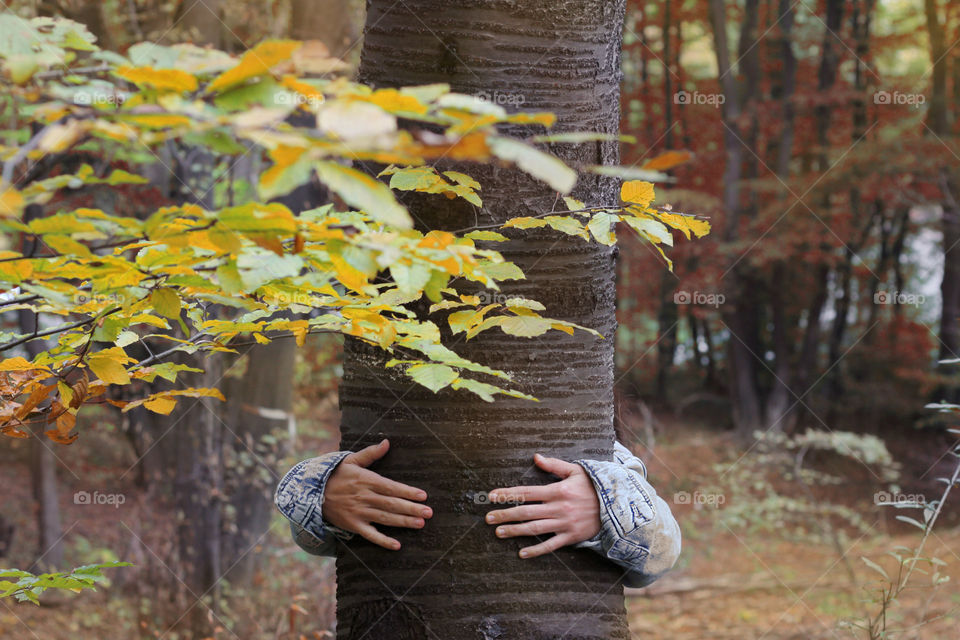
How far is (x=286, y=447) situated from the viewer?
6.58 metres

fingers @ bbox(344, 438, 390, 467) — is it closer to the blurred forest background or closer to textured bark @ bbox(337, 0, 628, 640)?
textured bark @ bbox(337, 0, 628, 640)

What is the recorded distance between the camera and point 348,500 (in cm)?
179

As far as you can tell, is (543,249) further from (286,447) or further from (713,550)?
(713,550)

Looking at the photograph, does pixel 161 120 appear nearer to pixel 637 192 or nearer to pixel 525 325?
pixel 525 325

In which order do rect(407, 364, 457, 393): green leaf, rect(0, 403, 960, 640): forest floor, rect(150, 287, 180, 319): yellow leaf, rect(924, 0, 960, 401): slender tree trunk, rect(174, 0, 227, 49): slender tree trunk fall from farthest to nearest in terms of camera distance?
rect(924, 0, 960, 401): slender tree trunk < rect(174, 0, 227, 49): slender tree trunk < rect(0, 403, 960, 640): forest floor < rect(407, 364, 457, 393): green leaf < rect(150, 287, 180, 319): yellow leaf

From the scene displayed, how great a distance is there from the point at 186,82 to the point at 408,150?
0.32m

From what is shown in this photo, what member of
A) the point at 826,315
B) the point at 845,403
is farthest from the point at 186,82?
the point at 826,315

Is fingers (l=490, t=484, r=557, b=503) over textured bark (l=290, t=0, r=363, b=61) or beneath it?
beneath

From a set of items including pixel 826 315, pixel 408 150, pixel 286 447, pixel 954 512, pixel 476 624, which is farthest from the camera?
pixel 826 315

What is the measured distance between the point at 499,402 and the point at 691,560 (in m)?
7.36

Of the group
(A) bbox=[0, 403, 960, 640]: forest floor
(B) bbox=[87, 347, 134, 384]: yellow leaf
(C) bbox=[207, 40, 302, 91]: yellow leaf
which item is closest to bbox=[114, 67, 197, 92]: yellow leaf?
(C) bbox=[207, 40, 302, 91]: yellow leaf

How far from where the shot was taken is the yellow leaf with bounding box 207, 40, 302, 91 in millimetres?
866

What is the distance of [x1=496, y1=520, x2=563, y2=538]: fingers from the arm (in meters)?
0.18

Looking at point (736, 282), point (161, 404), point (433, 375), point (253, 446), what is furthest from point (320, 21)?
point (736, 282)
